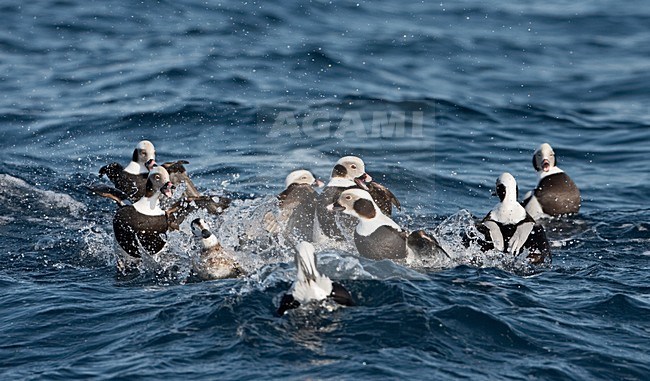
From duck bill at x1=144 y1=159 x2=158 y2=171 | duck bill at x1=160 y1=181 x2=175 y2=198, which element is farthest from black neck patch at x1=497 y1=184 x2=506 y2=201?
duck bill at x1=144 y1=159 x2=158 y2=171

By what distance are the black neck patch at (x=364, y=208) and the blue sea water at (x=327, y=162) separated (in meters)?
0.82

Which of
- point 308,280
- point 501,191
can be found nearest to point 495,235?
point 501,191

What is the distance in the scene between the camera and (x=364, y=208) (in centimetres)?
1100

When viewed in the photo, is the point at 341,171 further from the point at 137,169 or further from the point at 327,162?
the point at 327,162

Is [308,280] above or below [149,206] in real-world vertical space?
below

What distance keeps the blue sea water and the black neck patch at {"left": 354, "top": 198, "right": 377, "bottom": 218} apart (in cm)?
82

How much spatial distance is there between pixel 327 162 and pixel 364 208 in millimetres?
5467

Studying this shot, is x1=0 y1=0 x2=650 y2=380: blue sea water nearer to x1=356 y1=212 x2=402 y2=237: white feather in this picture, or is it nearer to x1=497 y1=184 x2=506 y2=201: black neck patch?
x1=497 y1=184 x2=506 y2=201: black neck patch

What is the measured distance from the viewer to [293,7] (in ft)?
87.5

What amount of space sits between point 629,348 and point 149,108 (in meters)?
11.9

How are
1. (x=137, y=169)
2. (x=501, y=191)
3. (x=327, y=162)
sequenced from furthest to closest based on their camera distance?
(x=327, y=162) → (x=137, y=169) → (x=501, y=191)

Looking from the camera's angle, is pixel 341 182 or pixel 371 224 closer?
pixel 371 224

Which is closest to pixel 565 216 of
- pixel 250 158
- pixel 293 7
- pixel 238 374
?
pixel 250 158

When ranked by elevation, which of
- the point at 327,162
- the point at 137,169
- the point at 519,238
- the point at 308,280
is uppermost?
the point at 137,169
